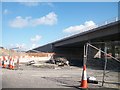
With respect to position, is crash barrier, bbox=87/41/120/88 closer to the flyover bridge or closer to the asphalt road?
the asphalt road

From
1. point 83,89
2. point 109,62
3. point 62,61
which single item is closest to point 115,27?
point 109,62

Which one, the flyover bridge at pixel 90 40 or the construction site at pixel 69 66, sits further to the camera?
the flyover bridge at pixel 90 40

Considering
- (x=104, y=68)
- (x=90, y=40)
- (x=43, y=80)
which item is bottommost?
(x=43, y=80)

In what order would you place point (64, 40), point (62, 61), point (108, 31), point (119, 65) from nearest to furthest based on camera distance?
point (119, 65), point (108, 31), point (62, 61), point (64, 40)

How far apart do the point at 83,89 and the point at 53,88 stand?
1250 millimetres

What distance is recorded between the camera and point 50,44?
3750 inches

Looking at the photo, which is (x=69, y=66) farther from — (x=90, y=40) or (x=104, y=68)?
(x=104, y=68)

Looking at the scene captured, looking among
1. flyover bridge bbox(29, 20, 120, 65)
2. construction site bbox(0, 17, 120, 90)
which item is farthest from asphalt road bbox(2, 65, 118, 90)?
flyover bridge bbox(29, 20, 120, 65)

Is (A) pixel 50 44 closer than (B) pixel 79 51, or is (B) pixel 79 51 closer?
(B) pixel 79 51

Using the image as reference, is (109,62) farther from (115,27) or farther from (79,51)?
(79,51)

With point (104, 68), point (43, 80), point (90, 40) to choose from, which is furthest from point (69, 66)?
point (104, 68)

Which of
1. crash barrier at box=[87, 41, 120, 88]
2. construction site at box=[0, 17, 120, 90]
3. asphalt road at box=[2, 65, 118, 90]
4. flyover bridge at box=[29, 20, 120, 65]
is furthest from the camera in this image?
flyover bridge at box=[29, 20, 120, 65]

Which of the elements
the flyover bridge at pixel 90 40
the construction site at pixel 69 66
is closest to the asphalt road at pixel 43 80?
the construction site at pixel 69 66

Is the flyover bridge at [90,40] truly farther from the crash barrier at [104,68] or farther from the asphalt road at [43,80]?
the asphalt road at [43,80]
